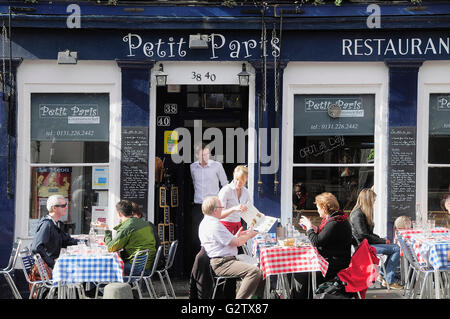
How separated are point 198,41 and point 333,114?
243 cm

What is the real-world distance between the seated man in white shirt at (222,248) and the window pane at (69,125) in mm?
3149

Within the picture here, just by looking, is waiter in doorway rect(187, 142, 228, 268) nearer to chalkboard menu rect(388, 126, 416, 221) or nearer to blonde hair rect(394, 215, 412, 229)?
chalkboard menu rect(388, 126, 416, 221)

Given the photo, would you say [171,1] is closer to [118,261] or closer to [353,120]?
[353,120]

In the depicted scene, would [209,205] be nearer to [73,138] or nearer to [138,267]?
[138,267]

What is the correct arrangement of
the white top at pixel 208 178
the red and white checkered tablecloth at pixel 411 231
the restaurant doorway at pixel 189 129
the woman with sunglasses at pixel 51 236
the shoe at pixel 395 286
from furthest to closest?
the restaurant doorway at pixel 189 129 < the white top at pixel 208 178 < the shoe at pixel 395 286 < the red and white checkered tablecloth at pixel 411 231 < the woman with sunglasses at pixel 51 236

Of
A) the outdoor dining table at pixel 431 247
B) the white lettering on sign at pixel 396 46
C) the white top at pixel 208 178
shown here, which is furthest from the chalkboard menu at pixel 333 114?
the outdoor dining table at pixel 431 247

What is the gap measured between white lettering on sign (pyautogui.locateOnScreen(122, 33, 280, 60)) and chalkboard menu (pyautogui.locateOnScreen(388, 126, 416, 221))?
2369 mm

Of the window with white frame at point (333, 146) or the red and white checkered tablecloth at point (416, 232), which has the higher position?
the window with white frame at point (333, 146)

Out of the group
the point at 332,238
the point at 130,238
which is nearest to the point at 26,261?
the point at 130,238

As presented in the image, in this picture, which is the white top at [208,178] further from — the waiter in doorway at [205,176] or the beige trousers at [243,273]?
the beige trousers at [243,273]

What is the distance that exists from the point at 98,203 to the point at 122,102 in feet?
5.44

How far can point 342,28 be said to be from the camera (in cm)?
1001

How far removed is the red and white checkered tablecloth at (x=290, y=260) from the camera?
7605 mm

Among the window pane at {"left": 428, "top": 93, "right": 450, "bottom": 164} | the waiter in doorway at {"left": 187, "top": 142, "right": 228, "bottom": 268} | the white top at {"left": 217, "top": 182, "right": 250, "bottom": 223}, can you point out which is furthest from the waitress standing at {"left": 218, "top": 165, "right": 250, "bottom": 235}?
the window pane at {"left": 428, "top": 93, "right": 450, "bottom": 164}
